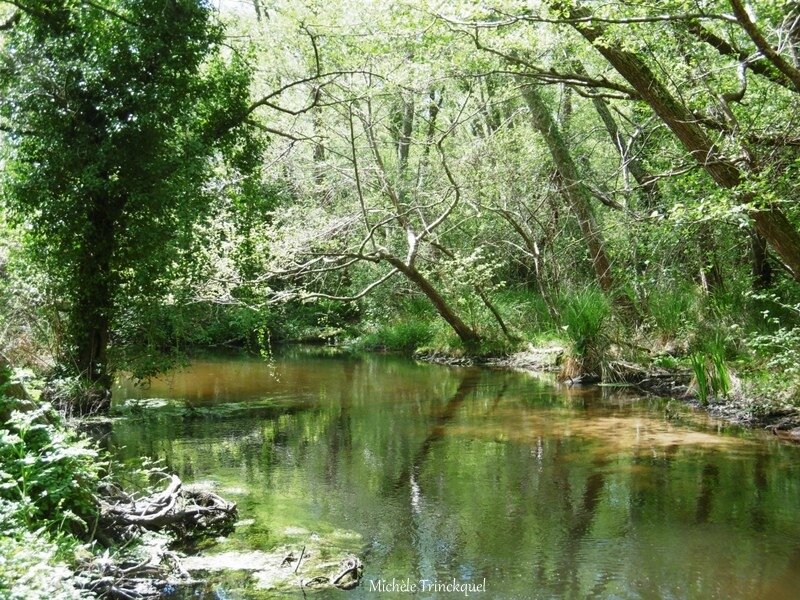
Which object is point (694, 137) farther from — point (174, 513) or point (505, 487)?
point (174, 513)

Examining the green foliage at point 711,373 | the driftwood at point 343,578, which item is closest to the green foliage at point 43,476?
the driftwood at point 343,578

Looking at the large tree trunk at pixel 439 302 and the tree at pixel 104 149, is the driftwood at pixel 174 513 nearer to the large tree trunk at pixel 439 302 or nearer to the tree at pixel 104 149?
the tree at pixel 104 149

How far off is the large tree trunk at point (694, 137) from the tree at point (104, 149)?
5332 millimetres

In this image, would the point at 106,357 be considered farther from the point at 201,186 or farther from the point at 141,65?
the point at 141,65

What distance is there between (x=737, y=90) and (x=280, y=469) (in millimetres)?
7282

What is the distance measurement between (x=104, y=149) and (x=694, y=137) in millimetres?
7429

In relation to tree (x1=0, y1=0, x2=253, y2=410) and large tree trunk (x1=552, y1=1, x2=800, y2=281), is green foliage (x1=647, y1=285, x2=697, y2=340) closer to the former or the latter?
large tree trunk (x1=552, y1=1, x2=800, y2=281)

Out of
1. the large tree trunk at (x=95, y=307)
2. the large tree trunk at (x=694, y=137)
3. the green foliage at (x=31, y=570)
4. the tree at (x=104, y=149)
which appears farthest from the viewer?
the large tree trunk at (x=95, y=307)

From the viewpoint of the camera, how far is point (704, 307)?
12859mm

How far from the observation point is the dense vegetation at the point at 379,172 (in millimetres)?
9008

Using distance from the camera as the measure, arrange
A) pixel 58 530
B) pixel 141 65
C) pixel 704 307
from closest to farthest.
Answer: pixel 58 530
pixel 141 65
pixel 704 307

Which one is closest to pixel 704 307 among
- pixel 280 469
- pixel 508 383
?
pixel 508 383

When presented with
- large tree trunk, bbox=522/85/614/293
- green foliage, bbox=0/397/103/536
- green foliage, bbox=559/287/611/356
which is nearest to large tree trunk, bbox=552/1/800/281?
green foliage, bbox=559/287/611/356

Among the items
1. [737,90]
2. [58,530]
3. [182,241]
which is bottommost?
[58,530]
